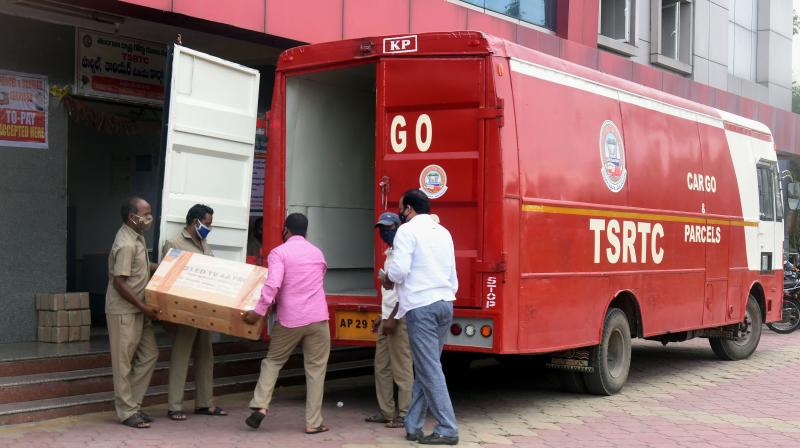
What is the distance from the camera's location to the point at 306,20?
11125 millimetres

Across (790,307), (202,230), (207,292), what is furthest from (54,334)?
(790,307)

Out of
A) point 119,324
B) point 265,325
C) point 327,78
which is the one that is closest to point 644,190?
point 327,78

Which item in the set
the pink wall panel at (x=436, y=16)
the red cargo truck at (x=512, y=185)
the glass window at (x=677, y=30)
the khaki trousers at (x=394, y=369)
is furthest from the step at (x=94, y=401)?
the glass window at (x=677, y=30)

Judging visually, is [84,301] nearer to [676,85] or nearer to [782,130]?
[676,85]

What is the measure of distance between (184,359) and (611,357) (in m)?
4.11

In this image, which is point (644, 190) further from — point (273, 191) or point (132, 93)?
point (132, 93)

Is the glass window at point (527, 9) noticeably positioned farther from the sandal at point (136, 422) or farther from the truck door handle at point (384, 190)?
the sandal at point (136, 422)

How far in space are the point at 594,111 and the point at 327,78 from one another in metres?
2.43

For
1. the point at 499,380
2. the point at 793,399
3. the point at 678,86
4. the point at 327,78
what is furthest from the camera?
the point at 678,86

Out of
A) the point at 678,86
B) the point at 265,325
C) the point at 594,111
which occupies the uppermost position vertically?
the point at 678,86

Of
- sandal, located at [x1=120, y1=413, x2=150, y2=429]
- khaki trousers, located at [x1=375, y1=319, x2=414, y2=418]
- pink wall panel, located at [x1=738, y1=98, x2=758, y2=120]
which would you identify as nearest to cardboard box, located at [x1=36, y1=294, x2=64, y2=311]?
sandal, located at [x1=120, y1=413, x2=150, y2=429]

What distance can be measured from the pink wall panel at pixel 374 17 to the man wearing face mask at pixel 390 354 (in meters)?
4.77

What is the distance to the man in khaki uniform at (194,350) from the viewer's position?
773 centimetres

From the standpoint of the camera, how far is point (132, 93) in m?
10.7
